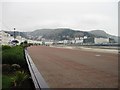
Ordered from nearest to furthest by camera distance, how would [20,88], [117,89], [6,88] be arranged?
[117,89] → [20,88] → [6,88]

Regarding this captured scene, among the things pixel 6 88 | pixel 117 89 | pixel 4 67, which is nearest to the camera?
pixel 117 89

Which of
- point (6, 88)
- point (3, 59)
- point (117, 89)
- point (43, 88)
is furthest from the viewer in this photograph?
point (3, 59)

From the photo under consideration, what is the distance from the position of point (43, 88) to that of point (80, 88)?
8.39ft

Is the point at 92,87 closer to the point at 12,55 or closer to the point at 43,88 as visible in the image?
the point at 43,88

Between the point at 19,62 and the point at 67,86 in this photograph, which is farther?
the point at 19,62

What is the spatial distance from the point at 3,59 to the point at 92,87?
9.28 metres

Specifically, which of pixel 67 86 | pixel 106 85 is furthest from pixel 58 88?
pixel 106 85

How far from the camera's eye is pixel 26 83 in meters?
8.45

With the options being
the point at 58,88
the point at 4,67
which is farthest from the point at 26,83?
the point at 4,67

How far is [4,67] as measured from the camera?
47.2 ft

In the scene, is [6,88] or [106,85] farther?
[6,88]

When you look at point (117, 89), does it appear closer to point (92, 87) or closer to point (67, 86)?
point (92, 87)

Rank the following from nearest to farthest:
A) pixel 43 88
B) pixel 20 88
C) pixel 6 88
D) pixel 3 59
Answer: pixel 43 88
pixel 20 88
pixel 6 88
pixel 3 59

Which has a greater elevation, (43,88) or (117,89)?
(43,88)
